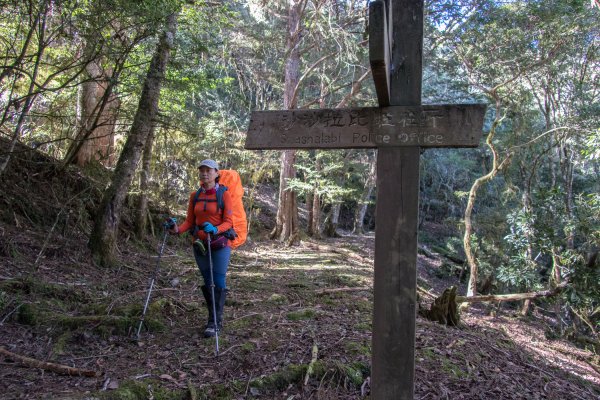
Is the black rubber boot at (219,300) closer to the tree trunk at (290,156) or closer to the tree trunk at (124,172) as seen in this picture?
the tree trunk at (124,172)

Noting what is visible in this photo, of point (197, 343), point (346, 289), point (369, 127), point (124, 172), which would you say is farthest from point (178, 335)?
point (346, 289)

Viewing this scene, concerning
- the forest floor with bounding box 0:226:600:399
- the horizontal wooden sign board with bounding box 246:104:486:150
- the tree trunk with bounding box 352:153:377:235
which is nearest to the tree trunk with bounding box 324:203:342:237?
the tree trunk with bounding box 352:153:377:235

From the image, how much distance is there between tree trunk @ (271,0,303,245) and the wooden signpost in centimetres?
1045

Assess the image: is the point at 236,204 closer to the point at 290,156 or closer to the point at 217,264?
the point at 217,264

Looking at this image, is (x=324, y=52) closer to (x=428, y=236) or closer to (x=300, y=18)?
(x=300, y=18)

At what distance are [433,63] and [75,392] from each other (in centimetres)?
1517

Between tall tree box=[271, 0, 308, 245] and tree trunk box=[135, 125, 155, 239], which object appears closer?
tree trunk box=[135, 125, 155, 239]

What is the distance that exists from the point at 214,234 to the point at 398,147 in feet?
7.69

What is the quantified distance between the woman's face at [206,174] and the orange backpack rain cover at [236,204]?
0.52 ft

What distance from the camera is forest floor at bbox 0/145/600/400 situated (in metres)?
3.48

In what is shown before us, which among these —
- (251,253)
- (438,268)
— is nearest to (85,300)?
(251,253)

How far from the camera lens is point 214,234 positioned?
446cm

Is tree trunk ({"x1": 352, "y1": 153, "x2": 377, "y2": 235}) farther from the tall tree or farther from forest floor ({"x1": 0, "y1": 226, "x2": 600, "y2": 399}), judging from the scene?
forest floor ({"x1": 0, "y1": 226, "x2": 600, "y2": 399})

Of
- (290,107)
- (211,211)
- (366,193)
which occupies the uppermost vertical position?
(290,107)
